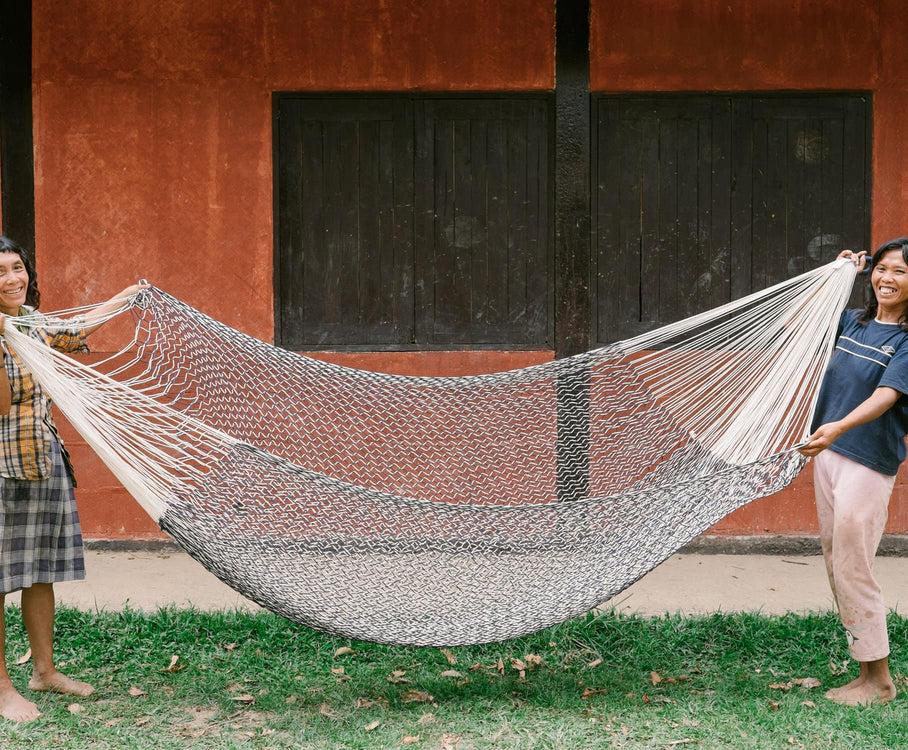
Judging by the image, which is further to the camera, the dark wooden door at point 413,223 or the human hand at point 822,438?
the dark wooden door at point 413,223

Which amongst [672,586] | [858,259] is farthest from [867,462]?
[672,586]

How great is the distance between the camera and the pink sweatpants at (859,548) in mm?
2645

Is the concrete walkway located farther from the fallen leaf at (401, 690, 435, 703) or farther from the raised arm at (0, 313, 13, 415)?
the raised arm at (0, 313, 13, 415)

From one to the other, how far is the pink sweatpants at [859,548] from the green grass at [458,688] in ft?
0.64

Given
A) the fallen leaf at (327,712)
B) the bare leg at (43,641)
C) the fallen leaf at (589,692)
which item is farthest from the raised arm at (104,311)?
the fallen leaf at (589,692)

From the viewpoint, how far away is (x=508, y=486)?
371 cm

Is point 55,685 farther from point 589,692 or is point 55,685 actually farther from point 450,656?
point 589,692

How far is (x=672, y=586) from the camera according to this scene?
375 cm

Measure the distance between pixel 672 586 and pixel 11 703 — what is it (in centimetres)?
228

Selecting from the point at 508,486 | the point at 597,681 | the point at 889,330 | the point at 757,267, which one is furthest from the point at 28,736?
the point at 757,267

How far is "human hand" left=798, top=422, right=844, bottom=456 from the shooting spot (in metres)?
2.55

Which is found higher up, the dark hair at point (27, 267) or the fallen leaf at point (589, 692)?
the dark hair at point (27, 267)

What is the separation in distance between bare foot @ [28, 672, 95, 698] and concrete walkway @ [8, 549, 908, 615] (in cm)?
56

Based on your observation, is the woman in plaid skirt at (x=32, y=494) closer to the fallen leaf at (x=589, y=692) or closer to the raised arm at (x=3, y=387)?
the raised arm at (x=3, y=387)
